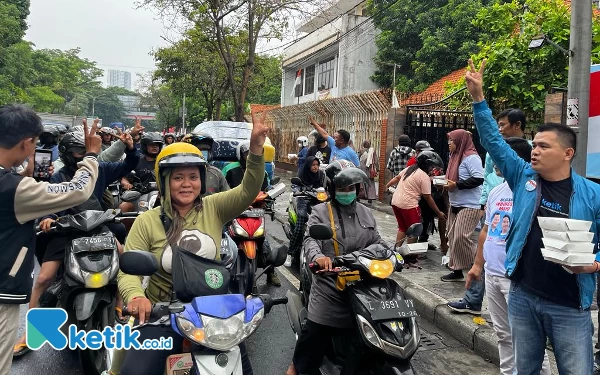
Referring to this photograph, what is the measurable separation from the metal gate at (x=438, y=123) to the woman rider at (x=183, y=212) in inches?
354

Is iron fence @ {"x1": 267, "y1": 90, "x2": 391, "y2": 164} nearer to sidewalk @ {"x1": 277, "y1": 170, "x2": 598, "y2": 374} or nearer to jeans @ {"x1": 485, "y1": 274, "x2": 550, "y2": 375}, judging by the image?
sidewalk @ {"x1": 277, "y1": 170, "x2": 598, "y2": 374}

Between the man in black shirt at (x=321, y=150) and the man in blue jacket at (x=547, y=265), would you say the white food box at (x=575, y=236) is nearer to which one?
the man in blue jacket at (x=547, y=265)

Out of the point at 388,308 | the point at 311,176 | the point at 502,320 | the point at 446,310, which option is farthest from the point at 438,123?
the point at 388,308

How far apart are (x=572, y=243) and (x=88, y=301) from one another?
3.03m

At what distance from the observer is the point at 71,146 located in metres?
4.34

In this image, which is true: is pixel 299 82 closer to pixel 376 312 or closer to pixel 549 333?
pixel 376 312

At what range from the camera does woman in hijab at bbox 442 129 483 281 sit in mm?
5645

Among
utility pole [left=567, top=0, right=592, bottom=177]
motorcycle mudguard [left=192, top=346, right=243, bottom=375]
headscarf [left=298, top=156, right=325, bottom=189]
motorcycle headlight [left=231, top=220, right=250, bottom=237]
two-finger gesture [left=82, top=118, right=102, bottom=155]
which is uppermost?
utility pole [left=567, top=0, right=592, bottom=177]

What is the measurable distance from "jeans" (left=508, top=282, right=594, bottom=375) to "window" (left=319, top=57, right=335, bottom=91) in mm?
25367

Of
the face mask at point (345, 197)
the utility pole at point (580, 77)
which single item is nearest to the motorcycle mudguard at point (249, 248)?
the face mask at point (345, 197)

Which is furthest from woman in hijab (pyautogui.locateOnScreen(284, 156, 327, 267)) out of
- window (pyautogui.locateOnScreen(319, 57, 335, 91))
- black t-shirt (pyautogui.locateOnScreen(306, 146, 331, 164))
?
window (pyautogui.locateOnScreen(319, 57, 335, 91))

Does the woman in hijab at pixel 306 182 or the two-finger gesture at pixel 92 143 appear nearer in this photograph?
the two-finger gesture at pixel 92 143

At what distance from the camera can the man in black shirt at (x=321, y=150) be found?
787 centimetres

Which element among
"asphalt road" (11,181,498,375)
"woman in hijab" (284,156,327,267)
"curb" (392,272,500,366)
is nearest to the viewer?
"asphalt road" (11,181,498,375)
